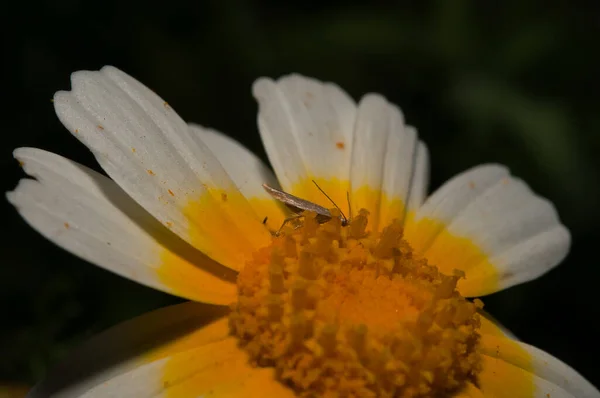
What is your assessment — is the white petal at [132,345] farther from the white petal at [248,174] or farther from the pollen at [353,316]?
the white petal at [248,174]

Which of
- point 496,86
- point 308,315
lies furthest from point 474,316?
point 496,86

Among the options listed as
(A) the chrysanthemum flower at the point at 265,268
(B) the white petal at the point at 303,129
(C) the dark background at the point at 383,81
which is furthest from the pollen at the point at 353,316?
(C) the dark background at the point at 383,81

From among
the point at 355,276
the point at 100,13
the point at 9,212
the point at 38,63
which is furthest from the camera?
the point at 100,13

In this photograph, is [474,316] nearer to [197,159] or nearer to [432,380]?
[432,380]

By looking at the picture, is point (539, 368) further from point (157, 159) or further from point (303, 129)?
point (157, 159)

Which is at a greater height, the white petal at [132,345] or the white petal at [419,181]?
the white petal at [419,181]

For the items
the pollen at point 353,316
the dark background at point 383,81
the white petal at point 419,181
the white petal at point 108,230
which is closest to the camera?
the white petal at point 108,230
